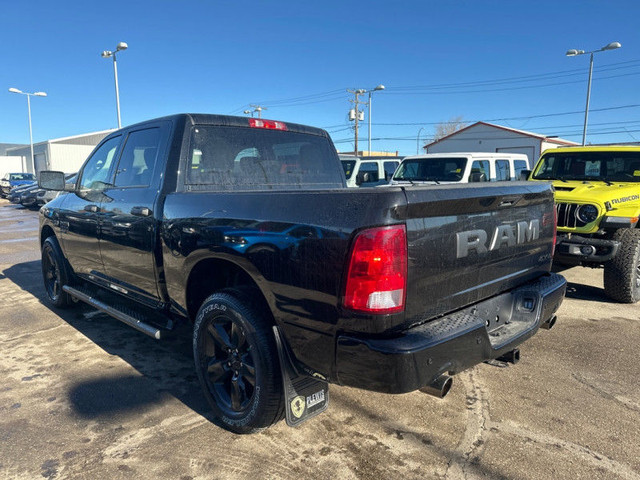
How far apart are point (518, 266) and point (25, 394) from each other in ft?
11.6

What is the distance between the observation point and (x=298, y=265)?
7.25 feet

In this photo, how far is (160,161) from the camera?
130 inches

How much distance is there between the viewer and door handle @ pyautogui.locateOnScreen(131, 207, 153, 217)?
3.27 m

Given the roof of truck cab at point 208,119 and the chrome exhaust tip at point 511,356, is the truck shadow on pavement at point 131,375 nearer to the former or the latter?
the roof of truck cab at point 208,119

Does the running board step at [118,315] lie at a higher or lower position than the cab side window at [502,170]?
lower

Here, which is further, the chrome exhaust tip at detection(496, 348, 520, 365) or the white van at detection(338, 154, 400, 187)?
the white van at detection(338, 154, 400, 187)

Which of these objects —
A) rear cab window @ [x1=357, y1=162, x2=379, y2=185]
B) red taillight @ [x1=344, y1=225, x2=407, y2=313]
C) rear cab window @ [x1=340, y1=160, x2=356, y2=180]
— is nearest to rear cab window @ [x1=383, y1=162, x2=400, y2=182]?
rear cab window @ [x1=357, y1=162, x2=379, y2=185]

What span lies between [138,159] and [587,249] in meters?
4.94

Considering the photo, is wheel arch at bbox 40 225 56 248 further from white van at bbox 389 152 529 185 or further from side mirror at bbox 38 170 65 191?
white van at bbox 389 152 529 185

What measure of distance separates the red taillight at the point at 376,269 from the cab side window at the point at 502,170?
9171 millimetres

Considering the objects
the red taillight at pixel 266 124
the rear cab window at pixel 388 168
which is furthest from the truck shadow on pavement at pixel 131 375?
the rear cab window at pixel 388 168

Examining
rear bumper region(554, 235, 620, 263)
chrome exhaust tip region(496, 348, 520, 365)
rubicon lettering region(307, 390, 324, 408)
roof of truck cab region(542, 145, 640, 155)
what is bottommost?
rubicon lettering region(307, 390, 324, 408)

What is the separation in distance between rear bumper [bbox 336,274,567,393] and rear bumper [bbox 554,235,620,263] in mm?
3293

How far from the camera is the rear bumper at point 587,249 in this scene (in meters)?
5.34
